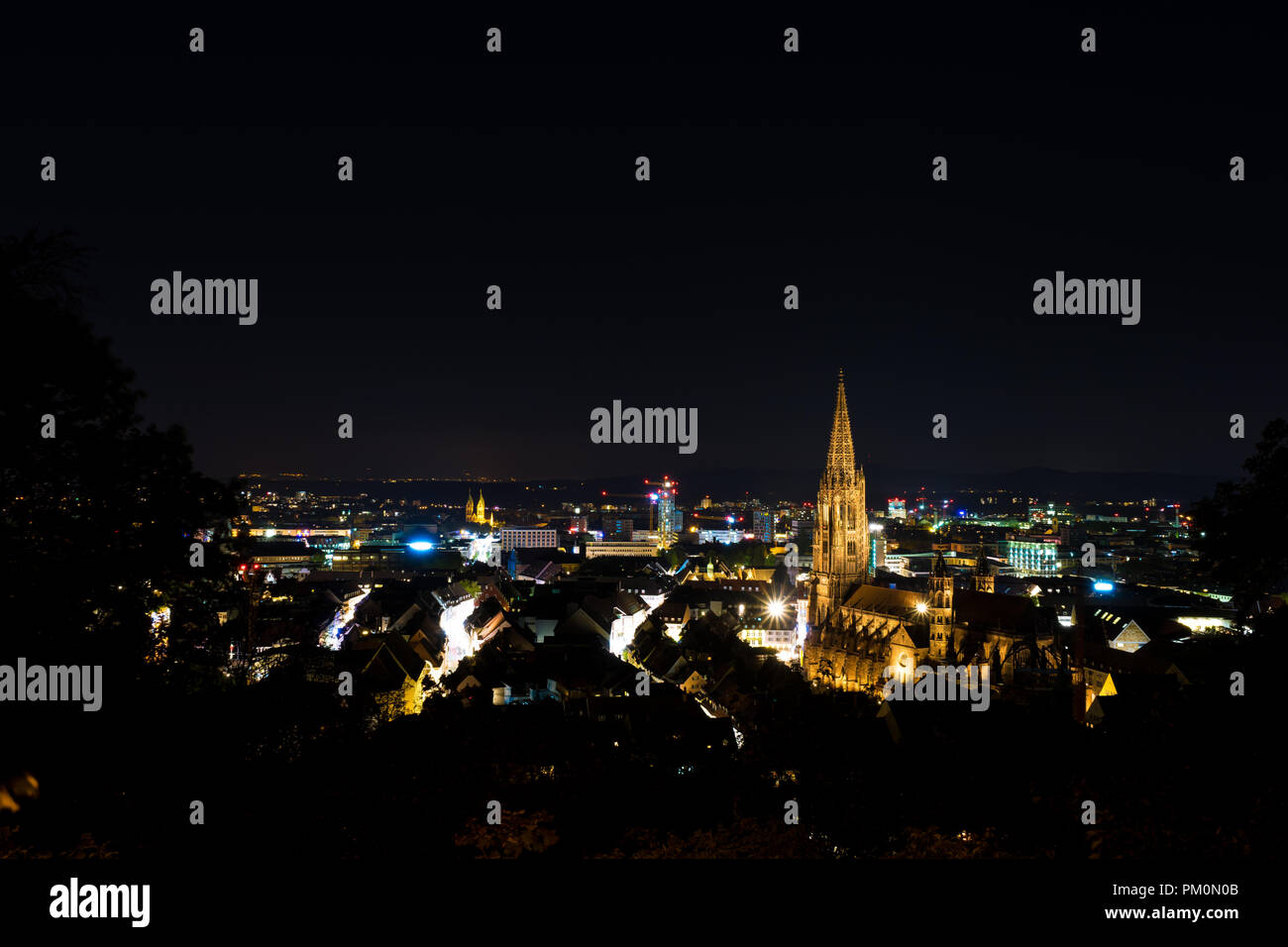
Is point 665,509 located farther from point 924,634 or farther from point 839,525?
point 924,634

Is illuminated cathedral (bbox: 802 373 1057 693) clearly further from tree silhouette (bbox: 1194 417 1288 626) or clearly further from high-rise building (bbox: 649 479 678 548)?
high-rise building (bbox: 649 479 678 548)

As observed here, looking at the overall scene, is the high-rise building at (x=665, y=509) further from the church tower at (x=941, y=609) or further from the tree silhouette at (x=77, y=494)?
the tree silhouette at (x=77, y=494)

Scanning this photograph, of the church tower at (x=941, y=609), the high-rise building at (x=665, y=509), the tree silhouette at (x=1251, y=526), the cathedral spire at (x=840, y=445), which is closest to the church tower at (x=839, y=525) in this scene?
the cathedral spire at (x=840, y=445)

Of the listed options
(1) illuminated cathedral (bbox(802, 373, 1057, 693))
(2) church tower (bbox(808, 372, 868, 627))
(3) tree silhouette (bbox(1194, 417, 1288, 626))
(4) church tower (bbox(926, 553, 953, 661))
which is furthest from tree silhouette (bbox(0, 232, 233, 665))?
(2) church tower (bbox(808, 372, 868, 627))

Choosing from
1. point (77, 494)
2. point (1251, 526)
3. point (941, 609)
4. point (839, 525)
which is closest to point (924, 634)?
point (941, 609)
